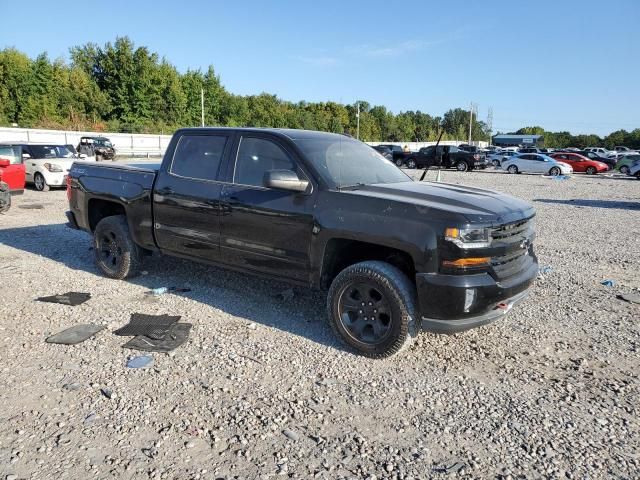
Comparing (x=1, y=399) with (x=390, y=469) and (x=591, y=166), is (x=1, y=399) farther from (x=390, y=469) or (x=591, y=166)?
(x=591, y=166)

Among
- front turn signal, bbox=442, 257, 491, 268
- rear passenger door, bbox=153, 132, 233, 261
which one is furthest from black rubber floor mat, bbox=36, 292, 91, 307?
front turn signal, bbox=442, 257, 491, 268

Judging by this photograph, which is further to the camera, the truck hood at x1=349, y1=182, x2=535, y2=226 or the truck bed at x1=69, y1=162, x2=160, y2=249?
the truck bed at x1=69, y1=162, x2=160, y2=249

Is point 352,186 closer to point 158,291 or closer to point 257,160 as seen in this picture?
point 257,160

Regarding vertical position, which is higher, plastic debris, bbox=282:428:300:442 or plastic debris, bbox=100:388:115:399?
plastic debris, bbox=100:388:115:399

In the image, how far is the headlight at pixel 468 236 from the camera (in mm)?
3746

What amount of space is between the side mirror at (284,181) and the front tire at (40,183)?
46.6 ft

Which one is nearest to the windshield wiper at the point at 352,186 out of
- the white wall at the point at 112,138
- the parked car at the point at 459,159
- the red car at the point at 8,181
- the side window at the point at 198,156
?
the side window at the point at 198,156

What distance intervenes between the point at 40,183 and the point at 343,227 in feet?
49.2

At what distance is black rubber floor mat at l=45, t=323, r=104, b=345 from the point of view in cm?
440

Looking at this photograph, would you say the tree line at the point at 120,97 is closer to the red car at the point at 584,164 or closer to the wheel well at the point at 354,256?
the red car at the point at 584,164

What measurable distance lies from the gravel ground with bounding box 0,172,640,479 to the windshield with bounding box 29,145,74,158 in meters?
12.4

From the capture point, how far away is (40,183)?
→ 52.5 ft

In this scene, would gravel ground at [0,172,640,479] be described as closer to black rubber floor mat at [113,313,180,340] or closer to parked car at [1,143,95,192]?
black rubber floor mat at [113,313,180,340]

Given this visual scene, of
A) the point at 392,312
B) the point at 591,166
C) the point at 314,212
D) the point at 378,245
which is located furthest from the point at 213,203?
the point at 591,166
